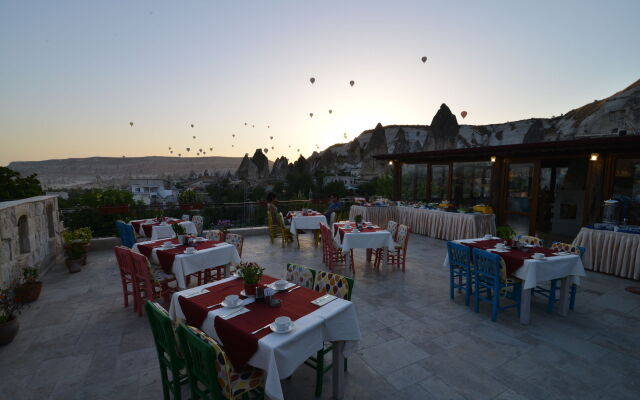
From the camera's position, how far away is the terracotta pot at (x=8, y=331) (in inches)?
121

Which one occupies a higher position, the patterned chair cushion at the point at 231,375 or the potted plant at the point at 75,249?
the patterned chair cushion at the point at 231,375

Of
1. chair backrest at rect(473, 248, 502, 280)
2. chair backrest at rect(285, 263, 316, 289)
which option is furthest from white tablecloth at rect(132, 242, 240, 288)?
chair backrest at rect(473, 248, 502, 280)

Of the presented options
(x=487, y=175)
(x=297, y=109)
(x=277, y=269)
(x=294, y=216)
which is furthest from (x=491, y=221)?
(x=297, y=109)

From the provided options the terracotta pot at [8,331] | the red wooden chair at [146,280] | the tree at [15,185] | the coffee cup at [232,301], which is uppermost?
the tree at [15,185]

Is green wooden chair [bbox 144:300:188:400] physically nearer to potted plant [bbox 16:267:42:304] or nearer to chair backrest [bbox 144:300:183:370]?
chair backrest [bbox 144:300:183:370]

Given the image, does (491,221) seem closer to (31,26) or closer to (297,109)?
(297,109)

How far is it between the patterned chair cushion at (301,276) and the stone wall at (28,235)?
4.09m

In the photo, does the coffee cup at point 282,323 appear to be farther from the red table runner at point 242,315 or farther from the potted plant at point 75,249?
the potted plant at point 75,249

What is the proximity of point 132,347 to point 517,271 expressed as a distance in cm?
474

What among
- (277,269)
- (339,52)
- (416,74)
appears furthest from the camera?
(416,74)

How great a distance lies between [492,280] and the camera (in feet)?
12.4

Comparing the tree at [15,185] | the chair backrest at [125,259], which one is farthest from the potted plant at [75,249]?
the chair backrest at [125,259]

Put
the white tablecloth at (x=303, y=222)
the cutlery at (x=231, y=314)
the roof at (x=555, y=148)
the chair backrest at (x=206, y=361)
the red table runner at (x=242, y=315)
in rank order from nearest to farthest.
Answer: the chair backrest at (x=206, y=361), the red table runner at (x=242, y=315), the cutlery at (x=231, y=314), the roof at (x=555, y=148), the white tablecloth at (x=303, y=222)

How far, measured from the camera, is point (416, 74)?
42.4 ft
